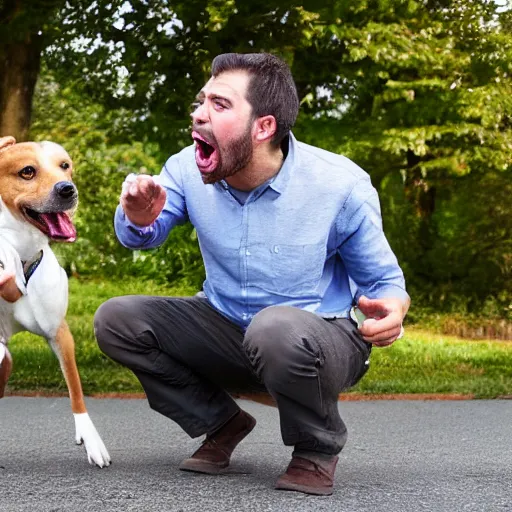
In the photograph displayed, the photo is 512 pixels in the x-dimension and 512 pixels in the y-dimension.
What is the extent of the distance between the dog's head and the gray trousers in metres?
0.37

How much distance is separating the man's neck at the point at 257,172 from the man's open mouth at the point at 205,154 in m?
0.15

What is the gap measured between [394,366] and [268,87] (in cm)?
653

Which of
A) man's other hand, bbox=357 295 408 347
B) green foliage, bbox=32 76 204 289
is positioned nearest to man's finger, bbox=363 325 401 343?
man's other hand, bbox=357 295 408 347

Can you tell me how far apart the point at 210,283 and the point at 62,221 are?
614mm

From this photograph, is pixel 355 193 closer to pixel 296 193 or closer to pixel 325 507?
pixel 296 193

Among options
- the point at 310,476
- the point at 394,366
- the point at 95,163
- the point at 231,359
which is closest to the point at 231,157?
the point at 231,359

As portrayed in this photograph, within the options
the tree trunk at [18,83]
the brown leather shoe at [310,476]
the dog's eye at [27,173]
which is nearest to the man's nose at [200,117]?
the dog's eye at [27,173]

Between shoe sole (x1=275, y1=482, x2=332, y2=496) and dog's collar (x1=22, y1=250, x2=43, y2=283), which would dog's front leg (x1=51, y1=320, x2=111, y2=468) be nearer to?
dog's collar (x1=22, y1=250, x2=43, y2=283)

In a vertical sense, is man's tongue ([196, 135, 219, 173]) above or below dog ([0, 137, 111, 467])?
above

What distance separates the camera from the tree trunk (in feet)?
28.4

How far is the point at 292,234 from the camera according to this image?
3.43 meters

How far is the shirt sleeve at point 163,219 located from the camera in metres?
3.43

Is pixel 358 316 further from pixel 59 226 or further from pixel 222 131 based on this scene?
pixel 59 226

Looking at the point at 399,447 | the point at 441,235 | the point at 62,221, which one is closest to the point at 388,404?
the point at 399,447
